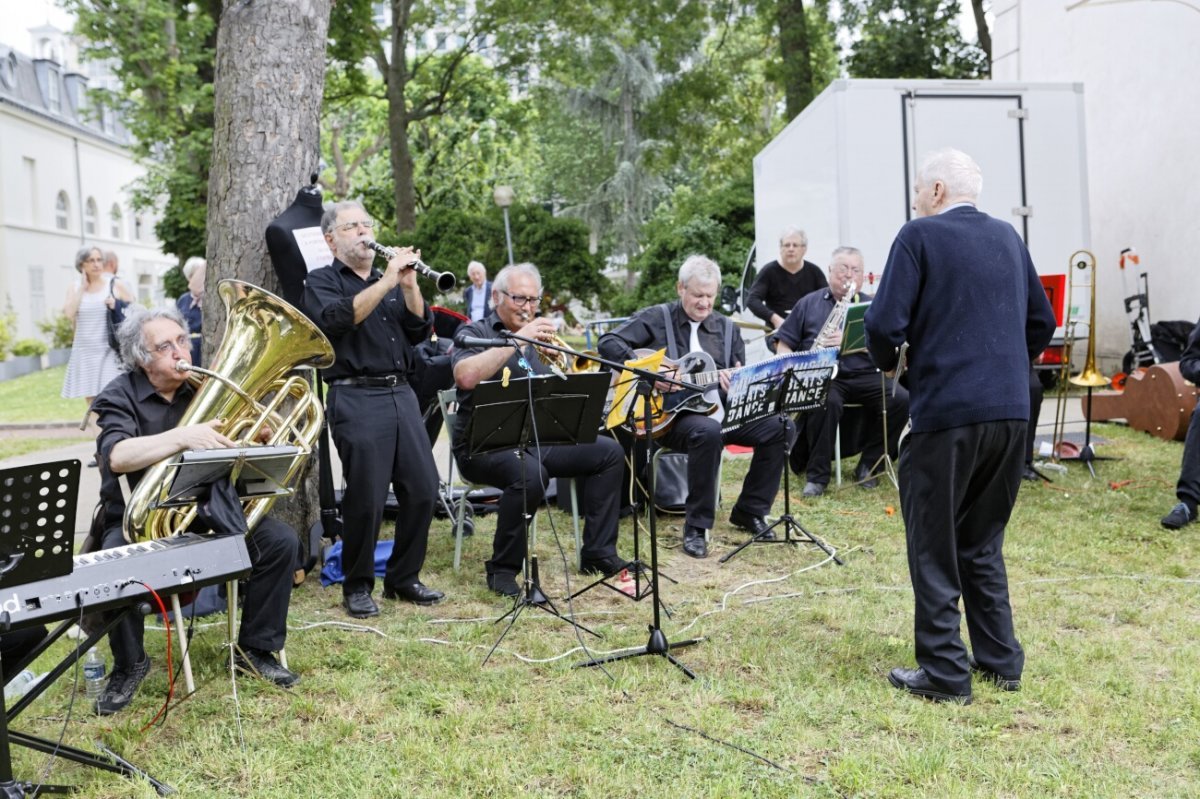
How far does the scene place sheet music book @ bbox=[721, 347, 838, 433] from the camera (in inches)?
233

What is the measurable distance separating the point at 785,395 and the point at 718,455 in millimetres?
566

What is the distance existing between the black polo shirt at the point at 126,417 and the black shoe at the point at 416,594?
5.20ft

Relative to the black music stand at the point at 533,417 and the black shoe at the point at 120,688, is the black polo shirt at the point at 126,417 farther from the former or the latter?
the black music stand at the point at 533,417

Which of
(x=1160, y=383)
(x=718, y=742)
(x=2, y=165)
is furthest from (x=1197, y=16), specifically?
(x=2, y=165)

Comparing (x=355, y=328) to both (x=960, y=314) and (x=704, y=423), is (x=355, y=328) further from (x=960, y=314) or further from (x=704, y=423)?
(x=960, y=314)

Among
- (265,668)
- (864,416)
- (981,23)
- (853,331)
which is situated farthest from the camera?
(981,23)

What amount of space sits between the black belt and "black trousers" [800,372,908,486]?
3.73m

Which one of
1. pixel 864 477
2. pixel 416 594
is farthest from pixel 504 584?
pixel 864 477

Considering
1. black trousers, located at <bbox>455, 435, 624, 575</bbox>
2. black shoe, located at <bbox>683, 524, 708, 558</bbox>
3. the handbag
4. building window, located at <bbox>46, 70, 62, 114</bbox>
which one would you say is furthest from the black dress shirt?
building window, located at <bbox>46, 70, 62, 114</bbox>

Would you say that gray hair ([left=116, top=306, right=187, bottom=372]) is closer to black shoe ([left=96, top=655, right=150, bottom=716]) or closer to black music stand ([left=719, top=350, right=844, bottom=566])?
black shoe ([left=96, top=655, right=150, bottom=716])

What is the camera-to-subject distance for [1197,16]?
11.3 metres

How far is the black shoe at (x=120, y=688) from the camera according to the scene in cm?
401

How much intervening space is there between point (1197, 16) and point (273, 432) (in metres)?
11.1

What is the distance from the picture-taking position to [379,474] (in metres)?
5.11
